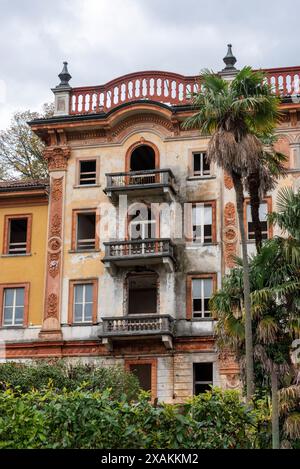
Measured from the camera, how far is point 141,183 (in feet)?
127

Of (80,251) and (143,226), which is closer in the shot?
(143,226)

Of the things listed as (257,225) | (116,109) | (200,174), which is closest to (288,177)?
(200,174)

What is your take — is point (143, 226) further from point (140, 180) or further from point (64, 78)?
point (64, 78)

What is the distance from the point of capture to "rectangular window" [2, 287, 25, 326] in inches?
1532

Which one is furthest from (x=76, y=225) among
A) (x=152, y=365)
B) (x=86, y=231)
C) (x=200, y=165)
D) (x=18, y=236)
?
(x=152, y=365)

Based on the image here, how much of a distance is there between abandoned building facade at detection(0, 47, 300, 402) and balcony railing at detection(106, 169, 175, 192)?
6cm

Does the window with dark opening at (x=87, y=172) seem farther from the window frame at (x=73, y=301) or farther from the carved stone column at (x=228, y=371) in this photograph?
the carved stone column at (x=228, y=371)

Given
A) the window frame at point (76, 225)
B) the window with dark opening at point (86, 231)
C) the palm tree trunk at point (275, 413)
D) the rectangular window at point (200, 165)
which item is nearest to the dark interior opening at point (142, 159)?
the rectangular window at point (200, 165)

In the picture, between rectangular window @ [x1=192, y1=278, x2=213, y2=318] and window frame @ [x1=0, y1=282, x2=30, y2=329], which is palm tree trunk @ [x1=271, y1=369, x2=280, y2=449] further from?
window frame @ [x1=0, y1=282, x2=30, y2=329]

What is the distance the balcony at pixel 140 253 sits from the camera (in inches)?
1442

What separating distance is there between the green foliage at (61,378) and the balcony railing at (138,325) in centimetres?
217

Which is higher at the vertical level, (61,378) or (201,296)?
(201,296)

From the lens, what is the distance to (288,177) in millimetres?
37594

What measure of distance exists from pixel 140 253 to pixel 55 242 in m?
4.32
